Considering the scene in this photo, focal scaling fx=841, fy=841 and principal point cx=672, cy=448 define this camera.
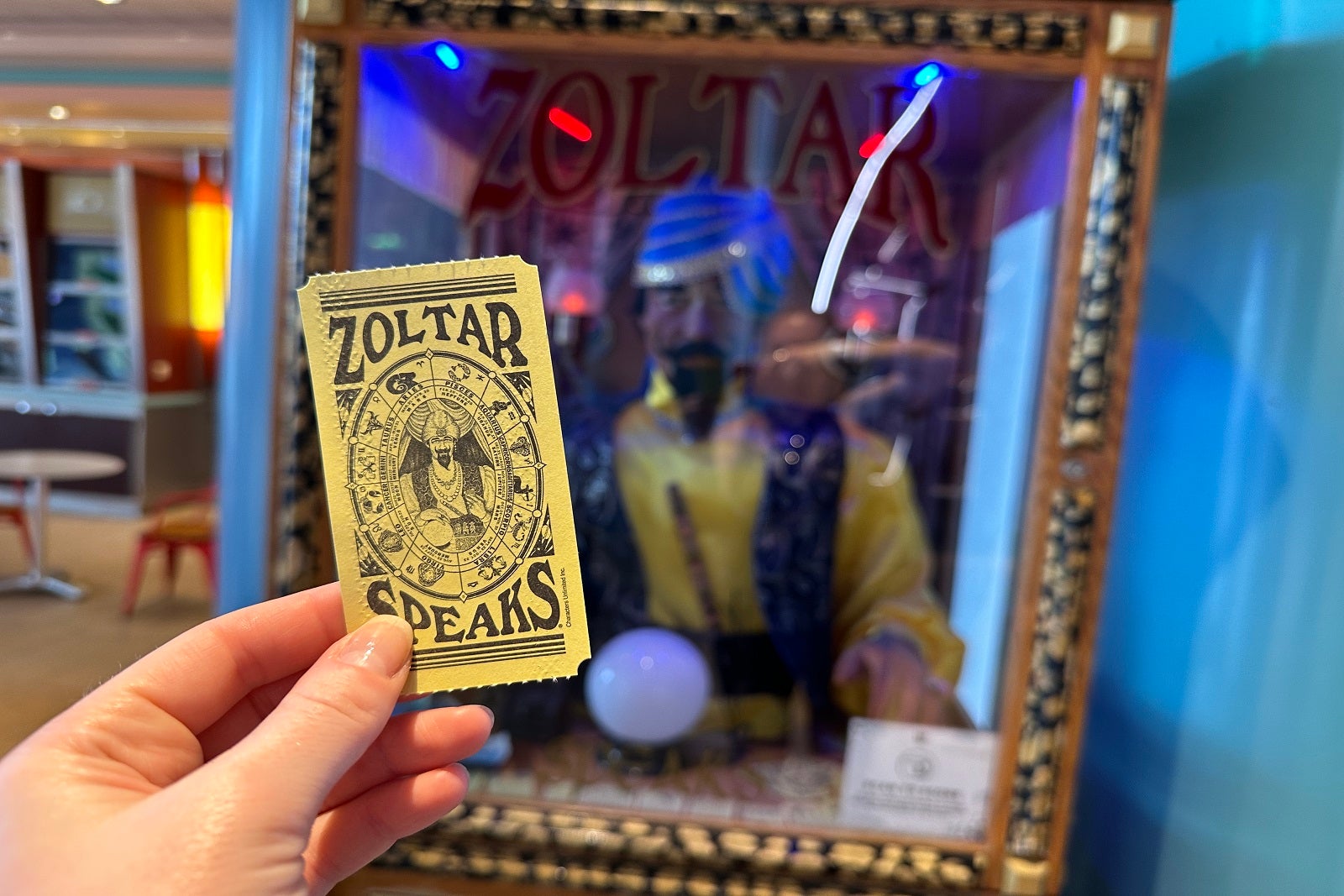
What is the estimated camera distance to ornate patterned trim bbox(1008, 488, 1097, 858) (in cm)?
84

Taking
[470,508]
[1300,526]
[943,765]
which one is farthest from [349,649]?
[1300,526]

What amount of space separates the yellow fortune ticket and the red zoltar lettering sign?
682 millimetres

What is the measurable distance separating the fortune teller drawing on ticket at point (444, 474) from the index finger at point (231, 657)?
86 mm

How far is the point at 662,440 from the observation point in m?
1.16

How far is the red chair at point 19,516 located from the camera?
60cm

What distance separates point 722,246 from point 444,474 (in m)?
0.79

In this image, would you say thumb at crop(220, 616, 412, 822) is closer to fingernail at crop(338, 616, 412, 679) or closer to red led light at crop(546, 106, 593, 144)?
fingernail at crop(338, 616, 412, 679)

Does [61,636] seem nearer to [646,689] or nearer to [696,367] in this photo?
[646,689]

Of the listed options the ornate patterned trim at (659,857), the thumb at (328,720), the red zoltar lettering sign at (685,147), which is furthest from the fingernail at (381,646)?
the red zoltar lettering sign at (685,147)

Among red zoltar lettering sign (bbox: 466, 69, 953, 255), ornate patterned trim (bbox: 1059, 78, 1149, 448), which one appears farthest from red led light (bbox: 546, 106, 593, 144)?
ornate patterned trim (bbox: 1059, 78, 1149, 448)

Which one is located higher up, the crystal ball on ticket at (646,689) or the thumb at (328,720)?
the thumb at (328,720)

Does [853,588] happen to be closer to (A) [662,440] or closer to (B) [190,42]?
(A) [662,440]

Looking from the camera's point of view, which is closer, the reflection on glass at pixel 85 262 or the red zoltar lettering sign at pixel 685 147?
the red zoltar lettering sign at pixel 685 147

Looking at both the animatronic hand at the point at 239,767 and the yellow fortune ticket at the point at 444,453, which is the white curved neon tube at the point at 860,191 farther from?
the animatronic hand at the point at 239,767
